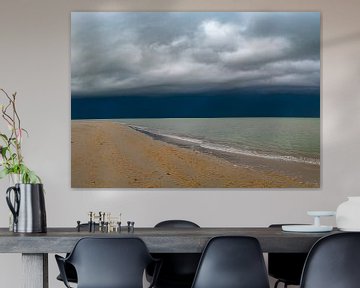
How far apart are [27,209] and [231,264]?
3.64ft

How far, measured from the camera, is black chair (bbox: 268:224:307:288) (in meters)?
4.71

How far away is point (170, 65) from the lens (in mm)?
5926

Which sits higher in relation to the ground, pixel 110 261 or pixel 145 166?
pixel 145 166

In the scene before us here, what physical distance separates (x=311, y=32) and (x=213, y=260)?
2885 mm

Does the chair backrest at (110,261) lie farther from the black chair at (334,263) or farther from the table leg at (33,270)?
the black chair at (334,263)

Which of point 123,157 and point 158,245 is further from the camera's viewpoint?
point 123,157

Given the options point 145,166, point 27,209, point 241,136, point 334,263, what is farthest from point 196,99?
point 334,263

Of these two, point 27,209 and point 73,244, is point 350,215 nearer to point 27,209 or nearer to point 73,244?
point 73,244

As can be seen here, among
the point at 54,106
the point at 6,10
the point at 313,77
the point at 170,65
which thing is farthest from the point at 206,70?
the point at 6,10

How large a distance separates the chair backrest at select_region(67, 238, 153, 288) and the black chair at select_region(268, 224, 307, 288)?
1.42 m

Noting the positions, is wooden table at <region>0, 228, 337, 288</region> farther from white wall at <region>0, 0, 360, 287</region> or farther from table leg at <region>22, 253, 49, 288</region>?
white wall at <region>0, 0, 360, 287</region>

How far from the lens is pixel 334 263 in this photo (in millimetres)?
3521

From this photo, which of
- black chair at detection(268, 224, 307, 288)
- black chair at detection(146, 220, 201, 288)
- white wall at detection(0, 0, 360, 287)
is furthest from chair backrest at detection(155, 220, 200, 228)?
white wall at detection(0, 0, 360, 287)

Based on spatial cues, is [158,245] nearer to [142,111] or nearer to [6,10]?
[142,111]
